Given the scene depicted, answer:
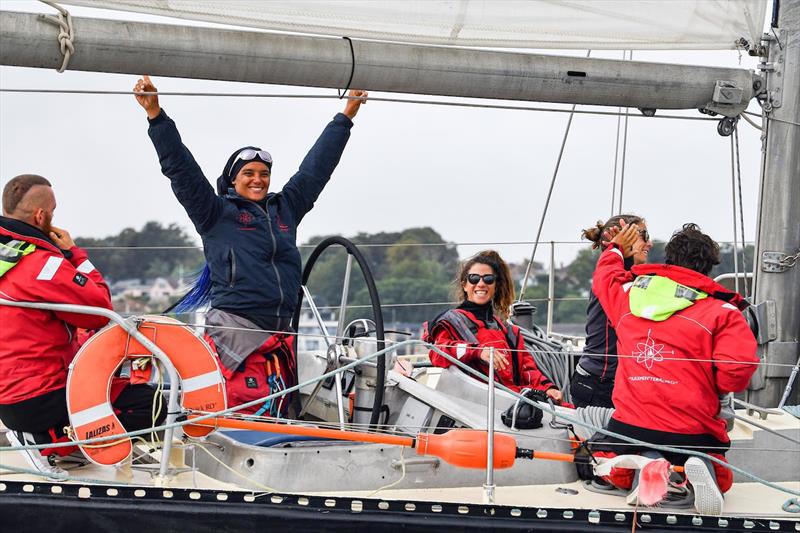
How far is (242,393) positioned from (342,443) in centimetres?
49

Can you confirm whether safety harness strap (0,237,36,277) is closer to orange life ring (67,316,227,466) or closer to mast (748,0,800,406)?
orange life ring (67,316,227,466)

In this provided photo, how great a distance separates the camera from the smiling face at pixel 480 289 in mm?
4434

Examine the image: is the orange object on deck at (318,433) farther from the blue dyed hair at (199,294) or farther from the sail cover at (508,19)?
the sail cover at (508,19)

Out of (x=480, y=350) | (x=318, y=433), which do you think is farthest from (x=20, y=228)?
(x=480, y=350)

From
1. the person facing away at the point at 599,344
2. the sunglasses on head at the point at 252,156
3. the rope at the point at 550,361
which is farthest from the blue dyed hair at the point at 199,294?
the person facing away at the point at 599,344

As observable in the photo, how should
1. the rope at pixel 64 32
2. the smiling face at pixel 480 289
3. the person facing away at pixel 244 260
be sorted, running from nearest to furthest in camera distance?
the rope at pixel 64 32
the person facing away at pixel 244 260
the smiling face at pixel 480 289

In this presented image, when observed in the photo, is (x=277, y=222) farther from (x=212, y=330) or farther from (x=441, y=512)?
(x=441, y=512)

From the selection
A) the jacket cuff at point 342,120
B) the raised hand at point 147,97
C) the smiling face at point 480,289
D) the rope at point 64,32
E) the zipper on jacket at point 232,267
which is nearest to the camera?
the rope at point 64,32

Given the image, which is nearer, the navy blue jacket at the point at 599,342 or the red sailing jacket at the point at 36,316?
the red sailing jacket at the point at 36,316

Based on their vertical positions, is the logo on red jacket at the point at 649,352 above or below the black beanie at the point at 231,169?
below

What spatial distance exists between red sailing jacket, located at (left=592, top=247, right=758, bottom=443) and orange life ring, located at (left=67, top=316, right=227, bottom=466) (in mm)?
1347

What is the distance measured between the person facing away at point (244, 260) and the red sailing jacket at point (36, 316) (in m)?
0.55

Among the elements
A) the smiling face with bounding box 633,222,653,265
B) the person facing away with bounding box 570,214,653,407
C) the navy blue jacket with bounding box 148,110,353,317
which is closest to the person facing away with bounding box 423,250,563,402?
the person facing away with bounding box 570,214,653,407

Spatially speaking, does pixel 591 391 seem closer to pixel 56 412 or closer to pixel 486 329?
pixel 486 329
